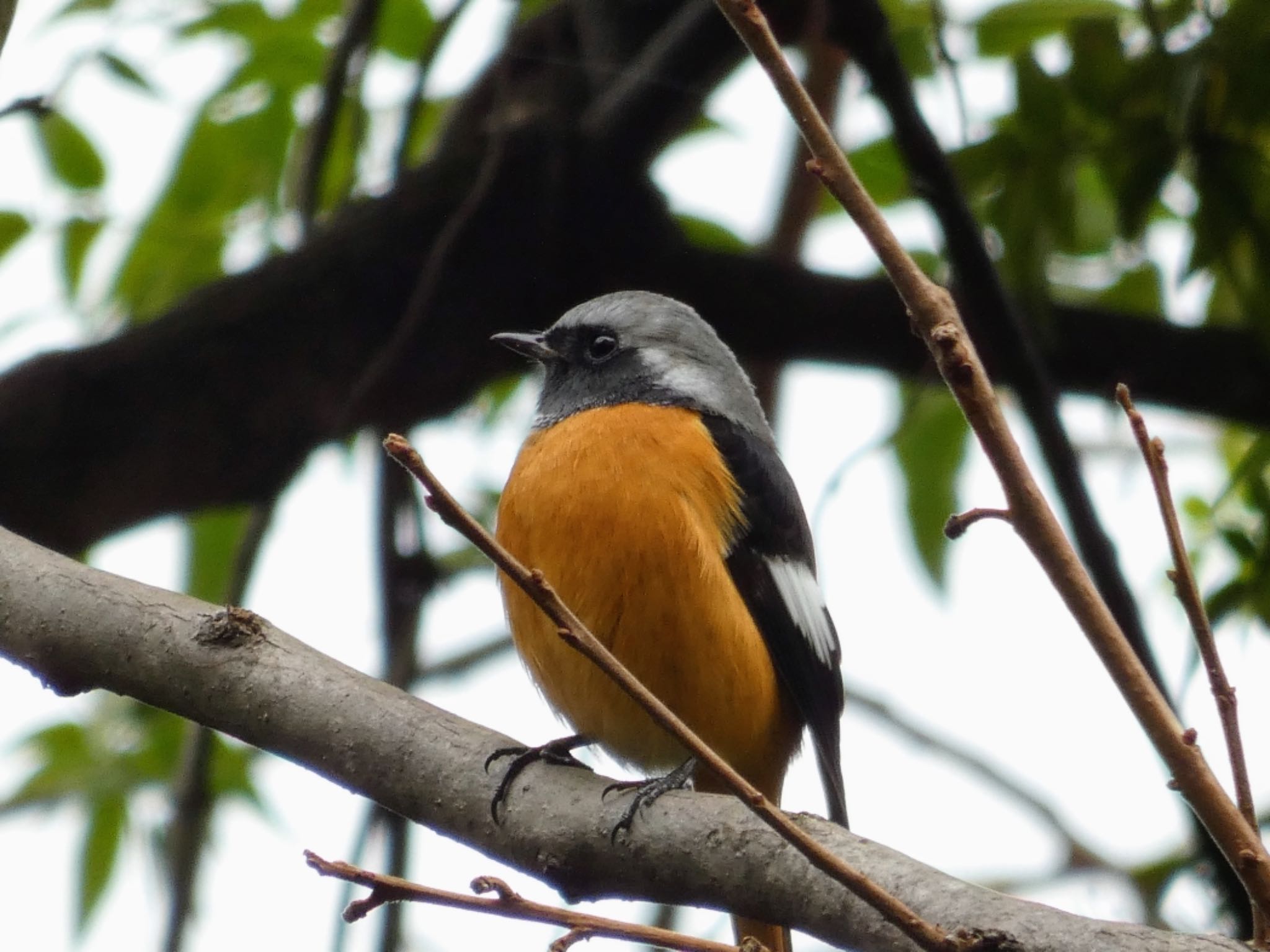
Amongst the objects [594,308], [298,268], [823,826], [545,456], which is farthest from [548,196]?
[823,826]

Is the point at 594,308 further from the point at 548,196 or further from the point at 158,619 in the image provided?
the point at 158,619

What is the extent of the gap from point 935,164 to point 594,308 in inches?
47.2

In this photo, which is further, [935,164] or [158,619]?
[935,164]

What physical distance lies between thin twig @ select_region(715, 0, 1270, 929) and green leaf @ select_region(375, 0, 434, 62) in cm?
322

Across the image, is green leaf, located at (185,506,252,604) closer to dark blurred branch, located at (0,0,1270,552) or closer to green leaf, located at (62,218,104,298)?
dark blurred branch, located at (0,0,1270,552)

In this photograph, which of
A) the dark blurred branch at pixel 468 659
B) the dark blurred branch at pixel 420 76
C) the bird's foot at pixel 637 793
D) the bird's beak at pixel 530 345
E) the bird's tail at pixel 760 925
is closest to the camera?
the bird's foot at pixel 637 793

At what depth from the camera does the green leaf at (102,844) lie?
16.4ft

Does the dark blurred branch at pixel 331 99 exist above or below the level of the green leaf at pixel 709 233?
below

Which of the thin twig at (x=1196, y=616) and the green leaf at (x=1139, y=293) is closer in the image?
the thin twig at (x=1196, y=616)

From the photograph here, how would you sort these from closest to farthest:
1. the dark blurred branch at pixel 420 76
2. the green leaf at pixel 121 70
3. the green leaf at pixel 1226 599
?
the green leaf at pixel 1226 599
the green leaf at pixel 121 70
the dark blurred branch at pixel 420 76

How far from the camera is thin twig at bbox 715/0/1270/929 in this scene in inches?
69.6

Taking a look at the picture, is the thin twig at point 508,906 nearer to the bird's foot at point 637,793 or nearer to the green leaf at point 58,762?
the bird's foot at point 637,793

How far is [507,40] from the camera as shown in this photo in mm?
4961

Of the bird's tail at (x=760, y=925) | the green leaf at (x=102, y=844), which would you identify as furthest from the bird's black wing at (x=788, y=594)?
the green leaf at (x=102, y=844)
